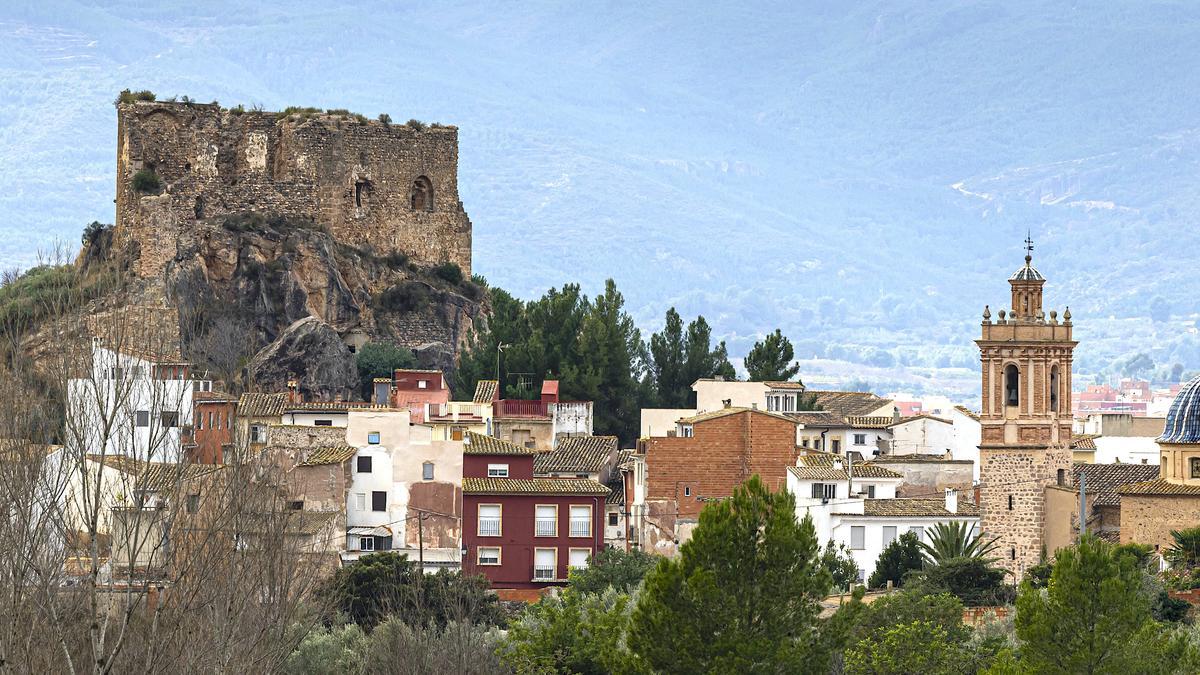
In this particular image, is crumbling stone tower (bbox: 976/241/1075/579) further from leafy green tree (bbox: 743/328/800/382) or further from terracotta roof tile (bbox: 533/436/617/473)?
leafy green tree (bbox: 743/328/800/382)

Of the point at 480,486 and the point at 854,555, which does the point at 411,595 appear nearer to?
the point at 480,486

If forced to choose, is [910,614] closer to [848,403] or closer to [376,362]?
[376,362]

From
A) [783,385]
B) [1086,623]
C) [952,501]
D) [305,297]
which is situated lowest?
[1086,623]

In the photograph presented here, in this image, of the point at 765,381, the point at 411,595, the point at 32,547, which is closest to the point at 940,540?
the point at 411,595

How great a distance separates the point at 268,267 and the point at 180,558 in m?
46.6

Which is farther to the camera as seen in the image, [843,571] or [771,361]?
[771,361]

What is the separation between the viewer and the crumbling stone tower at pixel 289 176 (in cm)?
8806

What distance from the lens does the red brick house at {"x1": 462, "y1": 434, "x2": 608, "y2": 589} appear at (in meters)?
68.4

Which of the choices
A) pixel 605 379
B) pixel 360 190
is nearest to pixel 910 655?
pixel 605 379

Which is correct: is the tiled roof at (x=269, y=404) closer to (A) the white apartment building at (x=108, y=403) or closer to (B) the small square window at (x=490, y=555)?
(B) the small square window at (x=490, y=555)

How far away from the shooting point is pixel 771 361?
94812 millimetres

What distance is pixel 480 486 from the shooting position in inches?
2731

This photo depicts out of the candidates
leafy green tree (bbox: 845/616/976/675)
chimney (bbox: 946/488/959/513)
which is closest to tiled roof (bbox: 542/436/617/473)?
chimney (bbox: 946/488/959/513)

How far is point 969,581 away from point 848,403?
40.7m
